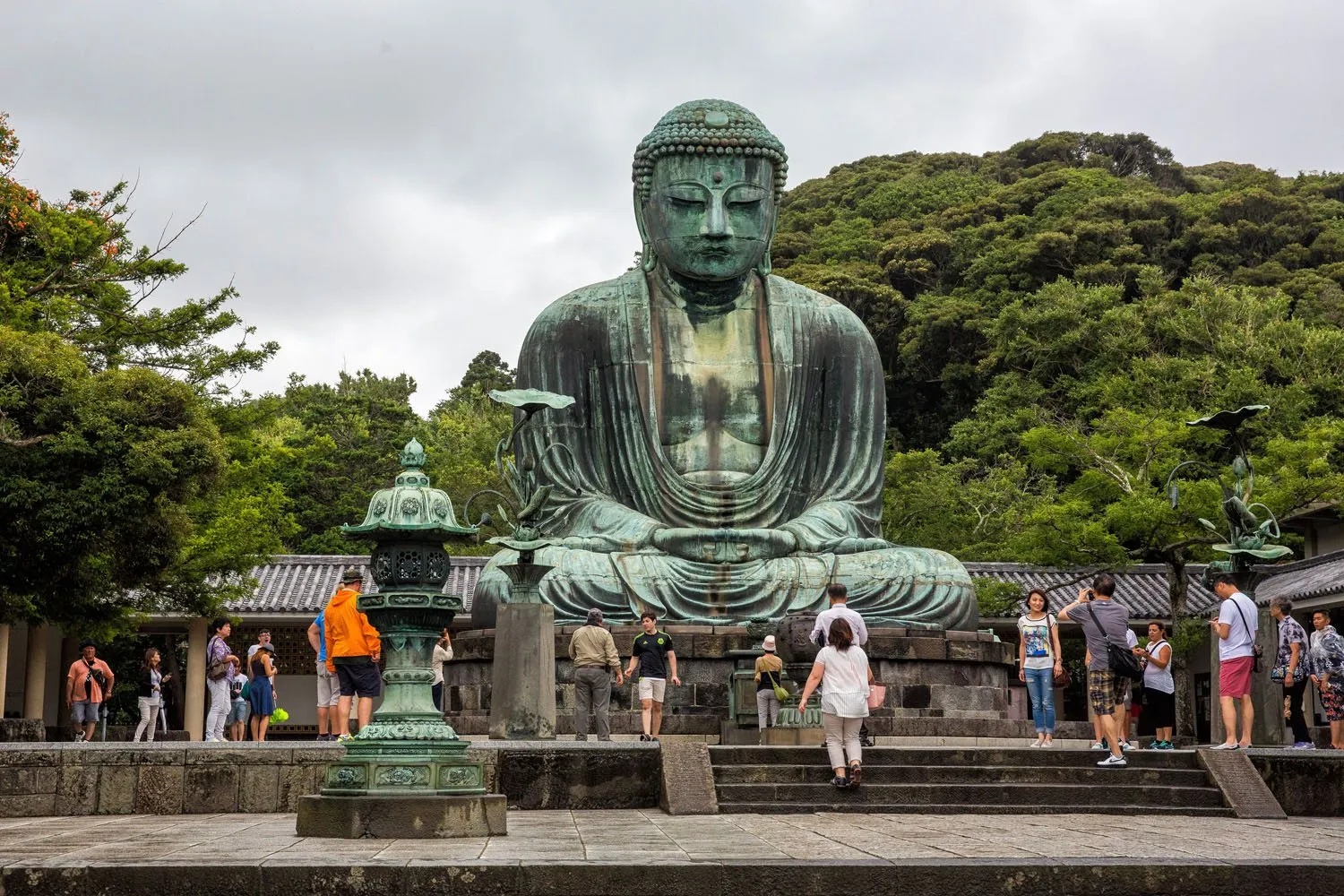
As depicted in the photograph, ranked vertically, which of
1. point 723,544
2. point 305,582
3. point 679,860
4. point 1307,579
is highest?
point 305,582

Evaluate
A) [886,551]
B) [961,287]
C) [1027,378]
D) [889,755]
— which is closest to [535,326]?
[886,551]

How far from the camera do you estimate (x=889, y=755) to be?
10.6 metres

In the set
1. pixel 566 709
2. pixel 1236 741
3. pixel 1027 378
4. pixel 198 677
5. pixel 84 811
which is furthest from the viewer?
pixel 1027 378

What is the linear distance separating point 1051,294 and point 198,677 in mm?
19568

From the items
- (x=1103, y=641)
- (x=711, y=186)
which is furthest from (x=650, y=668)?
(x=711, y=186)

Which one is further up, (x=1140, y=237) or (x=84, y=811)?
(x=1140, y=237)

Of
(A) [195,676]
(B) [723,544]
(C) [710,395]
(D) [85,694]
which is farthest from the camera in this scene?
(A) [195,676]

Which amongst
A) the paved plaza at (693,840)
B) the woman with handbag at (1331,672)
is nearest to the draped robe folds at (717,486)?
the woman with handbag at (1331,672)

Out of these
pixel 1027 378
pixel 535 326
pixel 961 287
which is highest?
pixel 961 287

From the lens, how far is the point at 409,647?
8.59 metres

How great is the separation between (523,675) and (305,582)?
50.2ft

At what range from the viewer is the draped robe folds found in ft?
48.3

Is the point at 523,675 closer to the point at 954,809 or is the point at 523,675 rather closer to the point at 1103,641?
the point at 954,809

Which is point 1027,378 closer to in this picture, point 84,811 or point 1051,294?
point 1051,294
